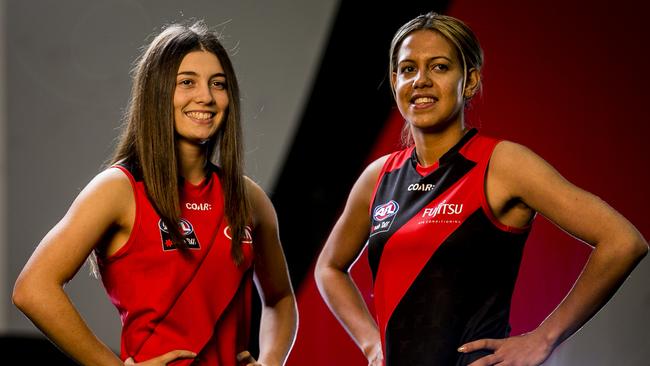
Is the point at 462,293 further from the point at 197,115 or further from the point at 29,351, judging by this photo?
the point at 29,351

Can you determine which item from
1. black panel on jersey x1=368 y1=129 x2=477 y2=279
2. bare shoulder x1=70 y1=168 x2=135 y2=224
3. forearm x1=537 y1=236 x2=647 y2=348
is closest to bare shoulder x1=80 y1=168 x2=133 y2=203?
bare shoulder x1=70 y1=168 x2=135 y2=224

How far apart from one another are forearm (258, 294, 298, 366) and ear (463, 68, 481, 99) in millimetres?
715

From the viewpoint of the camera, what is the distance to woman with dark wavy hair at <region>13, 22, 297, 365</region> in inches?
67.9

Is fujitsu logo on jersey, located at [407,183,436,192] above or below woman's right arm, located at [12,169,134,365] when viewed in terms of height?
above

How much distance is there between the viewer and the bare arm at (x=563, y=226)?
1.81 m

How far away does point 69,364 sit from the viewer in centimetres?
330

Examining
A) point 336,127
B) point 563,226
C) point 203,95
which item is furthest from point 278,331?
point 336,127

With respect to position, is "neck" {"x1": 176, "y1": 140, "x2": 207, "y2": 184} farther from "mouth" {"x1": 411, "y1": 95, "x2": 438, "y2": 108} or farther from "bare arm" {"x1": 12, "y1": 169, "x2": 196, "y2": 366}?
"mouth" {"x1": 411, "y1": 95, "x2": 438, "y2": 108}

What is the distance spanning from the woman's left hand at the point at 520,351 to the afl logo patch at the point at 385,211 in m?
0.38

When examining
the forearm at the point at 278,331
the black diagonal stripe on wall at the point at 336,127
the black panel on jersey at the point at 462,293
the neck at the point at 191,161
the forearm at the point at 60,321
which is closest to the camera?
the forearm at the point at 60,321

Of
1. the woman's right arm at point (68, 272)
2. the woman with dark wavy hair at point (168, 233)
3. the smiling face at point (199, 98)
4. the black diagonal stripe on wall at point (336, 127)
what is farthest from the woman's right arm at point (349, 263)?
the black diagonal stripe on wall at point (336, 127)

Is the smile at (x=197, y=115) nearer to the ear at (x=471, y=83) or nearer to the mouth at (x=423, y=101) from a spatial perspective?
the mouth at (x=423, y=101)

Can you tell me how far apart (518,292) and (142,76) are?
1830 mm

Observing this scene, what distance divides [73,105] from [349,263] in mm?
1554
